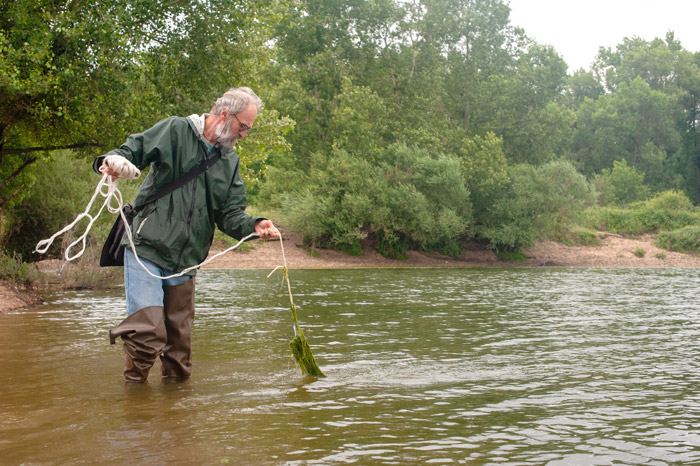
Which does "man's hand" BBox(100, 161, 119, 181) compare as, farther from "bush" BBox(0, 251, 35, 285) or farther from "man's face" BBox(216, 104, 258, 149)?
"bush" BBox(0, 251, 35, 285)

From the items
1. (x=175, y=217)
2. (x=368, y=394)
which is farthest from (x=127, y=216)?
(x=368, y=394)

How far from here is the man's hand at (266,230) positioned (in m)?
6.07

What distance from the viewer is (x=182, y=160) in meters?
5.81

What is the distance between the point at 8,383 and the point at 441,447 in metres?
4.09

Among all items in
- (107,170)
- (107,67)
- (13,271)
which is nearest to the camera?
(107,170)

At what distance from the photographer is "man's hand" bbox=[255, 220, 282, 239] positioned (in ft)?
19.9

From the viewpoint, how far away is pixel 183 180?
5871 mm

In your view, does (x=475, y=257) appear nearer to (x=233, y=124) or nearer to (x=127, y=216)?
(x=233, y=124)

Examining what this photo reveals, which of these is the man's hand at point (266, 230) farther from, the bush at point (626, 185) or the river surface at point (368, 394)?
the bush at point (626, 185)

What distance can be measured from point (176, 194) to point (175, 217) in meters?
0.18

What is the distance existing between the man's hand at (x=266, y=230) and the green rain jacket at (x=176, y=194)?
6cm

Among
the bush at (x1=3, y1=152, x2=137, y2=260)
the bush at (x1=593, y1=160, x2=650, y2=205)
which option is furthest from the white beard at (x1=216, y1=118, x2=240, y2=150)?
the bush at (x1=593, y1=160, x2=650, y2=205)

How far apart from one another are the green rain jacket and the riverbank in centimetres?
2701

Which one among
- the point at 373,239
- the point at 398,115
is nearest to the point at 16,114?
the point at 373,239
